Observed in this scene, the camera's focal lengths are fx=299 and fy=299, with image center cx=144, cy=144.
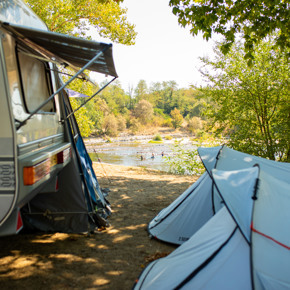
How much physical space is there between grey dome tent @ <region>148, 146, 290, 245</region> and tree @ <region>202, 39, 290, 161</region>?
5718 millimetres

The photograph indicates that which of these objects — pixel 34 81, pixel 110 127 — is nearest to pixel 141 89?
pixel 110 127

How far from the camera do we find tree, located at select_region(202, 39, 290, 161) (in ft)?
31.0

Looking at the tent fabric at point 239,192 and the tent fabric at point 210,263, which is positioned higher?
the tent fabric at point 239,192

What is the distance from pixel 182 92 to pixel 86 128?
290 feet

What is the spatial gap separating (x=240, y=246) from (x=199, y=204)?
2.01 metres

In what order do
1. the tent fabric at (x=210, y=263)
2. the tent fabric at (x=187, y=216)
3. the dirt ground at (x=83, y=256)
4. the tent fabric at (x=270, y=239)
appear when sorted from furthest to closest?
the tent fabric at (x=187, y=216)
the dirt ground at (x=83, y=256)
the tent fabric at (x=210, y=263)
the tent fabric at (x=270, y=239)

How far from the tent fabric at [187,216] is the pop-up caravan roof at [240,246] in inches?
55.2

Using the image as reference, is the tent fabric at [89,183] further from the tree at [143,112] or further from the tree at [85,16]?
the tree at [143,112]

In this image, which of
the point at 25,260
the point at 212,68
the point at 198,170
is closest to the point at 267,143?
the point at 212,68

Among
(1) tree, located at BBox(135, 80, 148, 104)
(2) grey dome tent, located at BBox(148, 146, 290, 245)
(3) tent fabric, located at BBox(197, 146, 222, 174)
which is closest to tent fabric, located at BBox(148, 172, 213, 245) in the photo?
(2) grey dome tent, located at BBox(148, 146, 290, 245)

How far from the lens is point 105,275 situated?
144 inches

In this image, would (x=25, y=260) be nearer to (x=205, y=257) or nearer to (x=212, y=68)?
(x=205, y=257)

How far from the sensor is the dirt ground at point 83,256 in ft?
11.4

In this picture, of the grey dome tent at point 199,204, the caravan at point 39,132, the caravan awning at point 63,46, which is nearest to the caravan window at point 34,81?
the caravan at point 39,132
